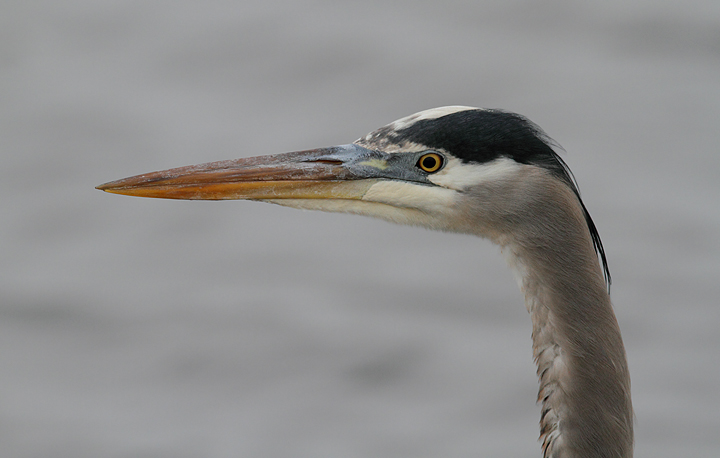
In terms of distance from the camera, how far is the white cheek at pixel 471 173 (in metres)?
2.28

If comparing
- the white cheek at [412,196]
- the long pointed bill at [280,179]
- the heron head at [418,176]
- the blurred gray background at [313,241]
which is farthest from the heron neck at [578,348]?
the blurred gray background at [313,241]

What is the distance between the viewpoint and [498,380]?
14.4 feet

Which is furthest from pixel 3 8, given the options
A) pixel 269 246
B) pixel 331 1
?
pixel 269 246

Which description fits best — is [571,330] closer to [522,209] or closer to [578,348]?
[578,348]

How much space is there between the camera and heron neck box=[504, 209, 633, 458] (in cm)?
221

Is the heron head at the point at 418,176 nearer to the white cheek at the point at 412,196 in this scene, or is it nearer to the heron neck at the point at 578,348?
the white cheek at the point at 412,196

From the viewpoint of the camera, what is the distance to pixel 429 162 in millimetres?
2391

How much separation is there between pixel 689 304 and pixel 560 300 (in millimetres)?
2713

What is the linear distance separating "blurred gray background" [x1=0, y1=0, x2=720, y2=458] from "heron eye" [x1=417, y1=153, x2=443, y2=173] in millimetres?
2196

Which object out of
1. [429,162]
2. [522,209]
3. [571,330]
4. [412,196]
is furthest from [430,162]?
[571,330]

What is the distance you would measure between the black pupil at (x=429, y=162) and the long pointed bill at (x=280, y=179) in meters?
0.14

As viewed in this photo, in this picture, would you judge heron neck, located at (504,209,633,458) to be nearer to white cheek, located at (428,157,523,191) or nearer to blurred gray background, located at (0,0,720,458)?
white cheek, located at (428,157,523,191)

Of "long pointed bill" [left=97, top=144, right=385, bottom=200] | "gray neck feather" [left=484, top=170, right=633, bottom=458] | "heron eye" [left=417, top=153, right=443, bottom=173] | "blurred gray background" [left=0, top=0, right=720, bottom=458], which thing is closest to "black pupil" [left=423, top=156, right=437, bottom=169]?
"heron eye" [left=417, top=153, right=443, bottom=173]

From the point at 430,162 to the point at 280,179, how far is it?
17.0 inches
